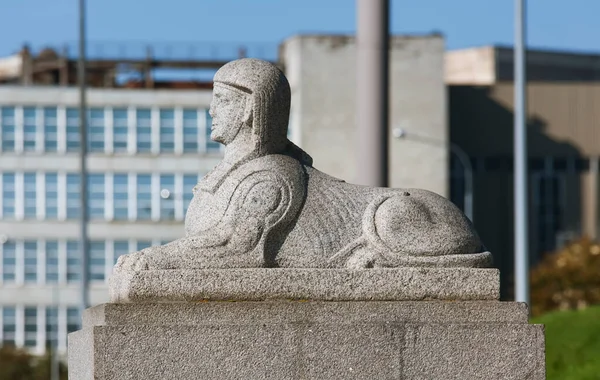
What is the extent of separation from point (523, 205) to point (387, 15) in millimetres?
9978

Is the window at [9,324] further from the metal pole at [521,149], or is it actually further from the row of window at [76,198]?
the metal pole at [521,149]

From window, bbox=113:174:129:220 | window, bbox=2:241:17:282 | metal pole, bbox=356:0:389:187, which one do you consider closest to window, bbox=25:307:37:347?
window, bbox=2:241:17:282

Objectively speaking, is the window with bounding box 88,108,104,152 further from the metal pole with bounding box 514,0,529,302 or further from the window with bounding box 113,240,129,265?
the metal pole with bounding box 514,0,529,302

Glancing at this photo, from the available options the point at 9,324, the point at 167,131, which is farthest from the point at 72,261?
the point at 167,131

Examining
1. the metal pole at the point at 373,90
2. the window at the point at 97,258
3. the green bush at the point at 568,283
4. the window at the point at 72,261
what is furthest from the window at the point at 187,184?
the metal pole at the point at 373,90

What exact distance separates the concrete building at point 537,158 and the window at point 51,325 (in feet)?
70.8

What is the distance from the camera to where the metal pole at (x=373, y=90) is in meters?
20.3

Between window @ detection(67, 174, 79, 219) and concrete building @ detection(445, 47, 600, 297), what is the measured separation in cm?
1987

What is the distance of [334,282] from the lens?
1409 cm

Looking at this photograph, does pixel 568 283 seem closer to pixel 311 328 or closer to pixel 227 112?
pixel 227 112

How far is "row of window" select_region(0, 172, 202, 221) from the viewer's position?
265 ft

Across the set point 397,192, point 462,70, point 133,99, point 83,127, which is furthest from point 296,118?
point 397,192

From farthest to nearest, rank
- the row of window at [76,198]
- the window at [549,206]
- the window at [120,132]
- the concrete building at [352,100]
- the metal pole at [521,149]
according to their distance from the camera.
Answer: the window at [549,206] < the concrete building at [352,100] < the window at [120,132] < the row of window at [76,198] < the metal pole at [521,149]

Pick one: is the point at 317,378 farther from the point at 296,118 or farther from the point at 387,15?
the point at 296,118
